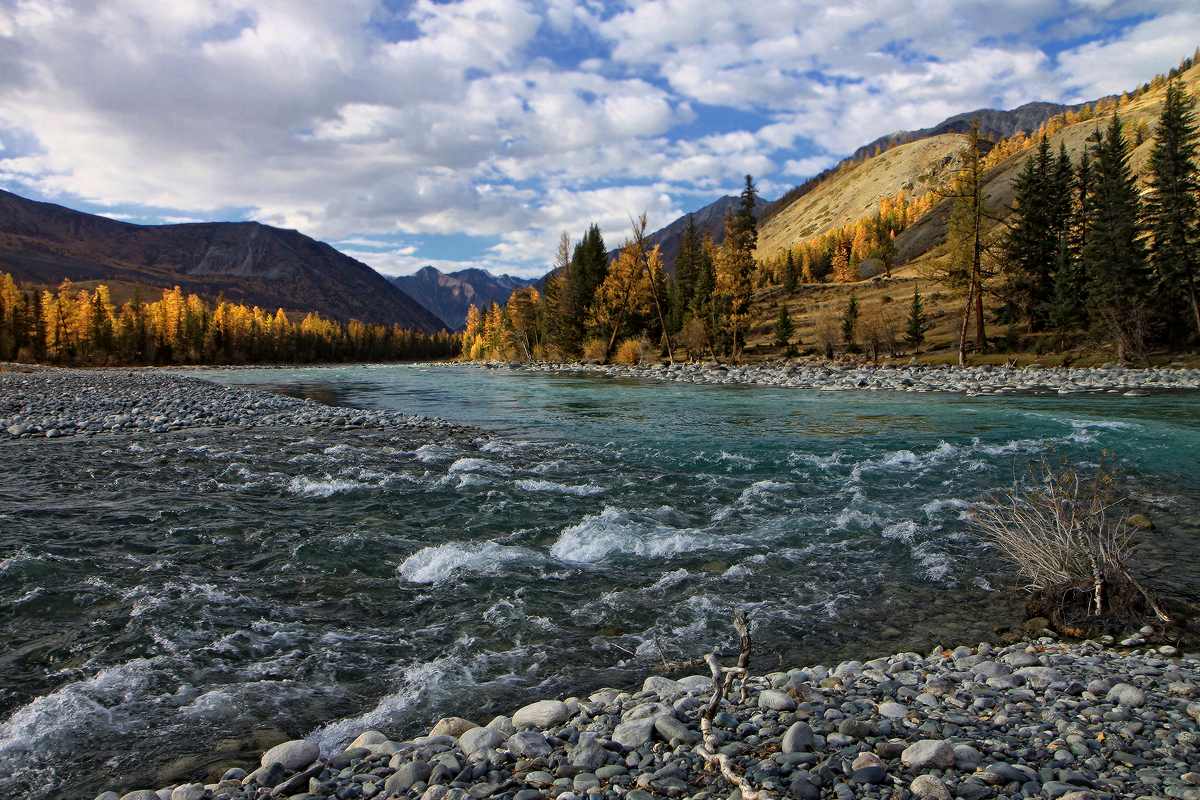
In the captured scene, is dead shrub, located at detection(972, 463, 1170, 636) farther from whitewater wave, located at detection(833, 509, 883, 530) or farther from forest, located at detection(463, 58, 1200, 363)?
forest, located at detection(463, 58, 1200, 363)

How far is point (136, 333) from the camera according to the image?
319ft

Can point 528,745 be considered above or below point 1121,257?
below

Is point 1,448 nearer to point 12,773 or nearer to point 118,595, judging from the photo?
point 118,595

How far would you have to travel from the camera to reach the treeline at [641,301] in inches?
2147

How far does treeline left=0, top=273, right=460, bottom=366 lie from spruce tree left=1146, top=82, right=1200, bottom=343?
11791cm

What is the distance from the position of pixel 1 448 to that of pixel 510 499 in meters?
13.5

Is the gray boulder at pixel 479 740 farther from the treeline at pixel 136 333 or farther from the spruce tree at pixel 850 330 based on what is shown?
the treeline at pixel 136 333

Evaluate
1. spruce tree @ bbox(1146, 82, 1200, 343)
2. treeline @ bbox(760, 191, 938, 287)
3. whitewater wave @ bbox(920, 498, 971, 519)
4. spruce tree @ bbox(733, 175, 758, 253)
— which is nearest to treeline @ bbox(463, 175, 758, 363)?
spruce tree @ bbox(733, 175, 758, 253)

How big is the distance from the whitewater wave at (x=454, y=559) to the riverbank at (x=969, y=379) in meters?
25.6

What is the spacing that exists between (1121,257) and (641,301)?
35.5 meters

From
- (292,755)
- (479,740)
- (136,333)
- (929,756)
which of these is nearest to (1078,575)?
(929,756)

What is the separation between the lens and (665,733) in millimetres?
3936

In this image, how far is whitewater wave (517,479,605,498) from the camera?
38.0 ft

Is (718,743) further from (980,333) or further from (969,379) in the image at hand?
(980,333)
